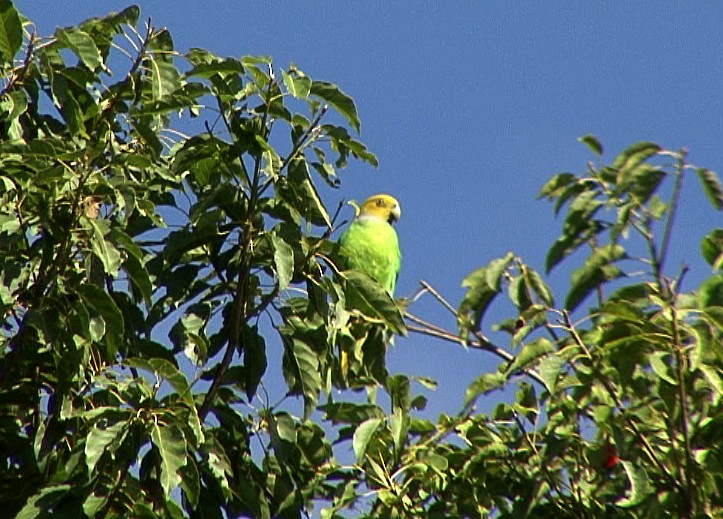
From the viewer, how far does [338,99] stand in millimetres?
3256

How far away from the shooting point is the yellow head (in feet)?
23.5

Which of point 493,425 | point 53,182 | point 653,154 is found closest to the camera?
point 653,154

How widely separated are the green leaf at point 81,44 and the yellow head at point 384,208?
379 cm

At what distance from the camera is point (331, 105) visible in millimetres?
3256

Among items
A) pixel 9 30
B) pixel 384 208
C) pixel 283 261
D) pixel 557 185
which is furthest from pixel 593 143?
pixel 384 208

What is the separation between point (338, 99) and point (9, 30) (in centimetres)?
84

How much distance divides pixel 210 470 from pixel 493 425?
724 mm

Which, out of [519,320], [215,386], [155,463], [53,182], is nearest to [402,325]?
[519,320]

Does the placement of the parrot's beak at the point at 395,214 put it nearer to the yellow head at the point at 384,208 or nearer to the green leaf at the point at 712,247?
the yellow head at the point at 384,208

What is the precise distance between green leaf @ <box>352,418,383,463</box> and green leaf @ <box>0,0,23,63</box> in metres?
1.28

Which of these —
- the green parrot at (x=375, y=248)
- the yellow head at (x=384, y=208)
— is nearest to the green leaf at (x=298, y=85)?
the green parrot at (x=375, y=248)

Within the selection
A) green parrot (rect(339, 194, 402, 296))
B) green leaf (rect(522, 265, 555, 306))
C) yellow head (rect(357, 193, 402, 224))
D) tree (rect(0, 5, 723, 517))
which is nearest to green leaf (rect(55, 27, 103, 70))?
tree (rect(0, 5, 723, 517))

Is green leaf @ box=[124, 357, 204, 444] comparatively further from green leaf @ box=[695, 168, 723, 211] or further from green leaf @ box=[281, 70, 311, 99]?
green leaf @ box=[695, 168, 723, 211]

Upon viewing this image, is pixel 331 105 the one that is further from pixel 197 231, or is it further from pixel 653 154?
pixel 653 154
